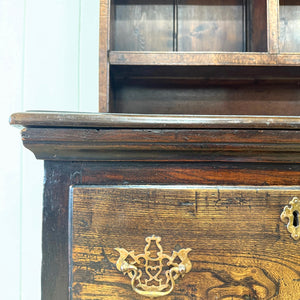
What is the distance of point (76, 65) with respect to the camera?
92 centimetres

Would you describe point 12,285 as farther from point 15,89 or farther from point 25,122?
point 25,122

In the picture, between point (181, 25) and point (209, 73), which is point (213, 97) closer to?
point (209, 73)

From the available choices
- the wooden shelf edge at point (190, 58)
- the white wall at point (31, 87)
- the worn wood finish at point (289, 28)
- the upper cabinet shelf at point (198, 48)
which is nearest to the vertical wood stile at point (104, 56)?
the wooden shelf edge at point (190, 58)

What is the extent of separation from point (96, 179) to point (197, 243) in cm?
17

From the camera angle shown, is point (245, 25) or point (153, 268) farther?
point (245, 25)

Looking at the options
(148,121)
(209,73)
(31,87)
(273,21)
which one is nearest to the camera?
(148,121)

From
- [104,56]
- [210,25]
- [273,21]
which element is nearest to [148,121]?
[104,56]

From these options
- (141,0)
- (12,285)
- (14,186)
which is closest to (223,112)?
(141,0)

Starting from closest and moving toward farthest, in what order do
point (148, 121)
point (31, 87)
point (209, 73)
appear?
point (148, 121), point (209, 73), point (31, 87)

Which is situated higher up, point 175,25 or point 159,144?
point 175,25

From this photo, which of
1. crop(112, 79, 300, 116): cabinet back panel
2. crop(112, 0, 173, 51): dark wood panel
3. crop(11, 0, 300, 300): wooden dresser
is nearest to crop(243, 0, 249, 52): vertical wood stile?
crop(112, 79, 300, 116): cabinet back panel

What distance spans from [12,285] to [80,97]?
59cm

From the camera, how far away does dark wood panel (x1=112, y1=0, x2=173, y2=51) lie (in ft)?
2.77

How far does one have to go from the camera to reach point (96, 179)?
16.5 inches
